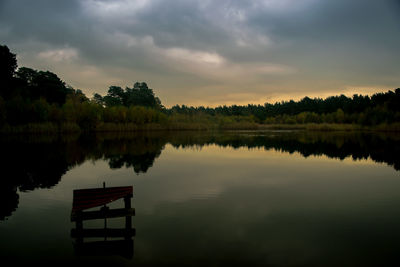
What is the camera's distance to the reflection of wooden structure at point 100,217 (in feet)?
20.5

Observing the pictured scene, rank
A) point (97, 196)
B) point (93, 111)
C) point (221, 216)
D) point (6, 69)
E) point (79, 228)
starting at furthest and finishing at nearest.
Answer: point (93, 111), point (6, 69), point (221, 216), point (97, 196), point (79, 228)

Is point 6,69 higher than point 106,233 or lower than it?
higher

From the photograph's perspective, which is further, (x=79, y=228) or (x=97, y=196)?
(x=97, y=196)

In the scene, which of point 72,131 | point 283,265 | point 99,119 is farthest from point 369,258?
point 99,119

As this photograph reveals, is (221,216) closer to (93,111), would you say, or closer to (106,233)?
(106,233)

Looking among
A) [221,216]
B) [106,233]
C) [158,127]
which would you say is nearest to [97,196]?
[106,233]

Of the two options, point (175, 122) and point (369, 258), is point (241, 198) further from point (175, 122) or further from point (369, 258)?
point (175, 122)

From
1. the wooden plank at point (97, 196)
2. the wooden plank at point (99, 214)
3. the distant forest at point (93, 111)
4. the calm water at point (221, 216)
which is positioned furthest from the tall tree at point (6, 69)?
the wooden plank at point (99, 214)

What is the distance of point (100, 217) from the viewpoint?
21.8ft

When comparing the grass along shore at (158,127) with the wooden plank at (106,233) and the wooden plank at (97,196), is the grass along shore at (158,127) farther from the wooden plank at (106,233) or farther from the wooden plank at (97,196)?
the wooden plank at (106,233)

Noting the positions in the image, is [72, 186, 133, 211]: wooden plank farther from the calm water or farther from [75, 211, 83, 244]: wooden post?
the calm water

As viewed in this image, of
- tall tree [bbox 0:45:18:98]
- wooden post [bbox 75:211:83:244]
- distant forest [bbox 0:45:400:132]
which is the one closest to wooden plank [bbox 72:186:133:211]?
wooden post [bbox 75:211:83:244]

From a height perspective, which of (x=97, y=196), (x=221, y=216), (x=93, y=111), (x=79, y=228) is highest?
(x=93, y=111)

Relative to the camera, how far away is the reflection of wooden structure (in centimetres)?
626
